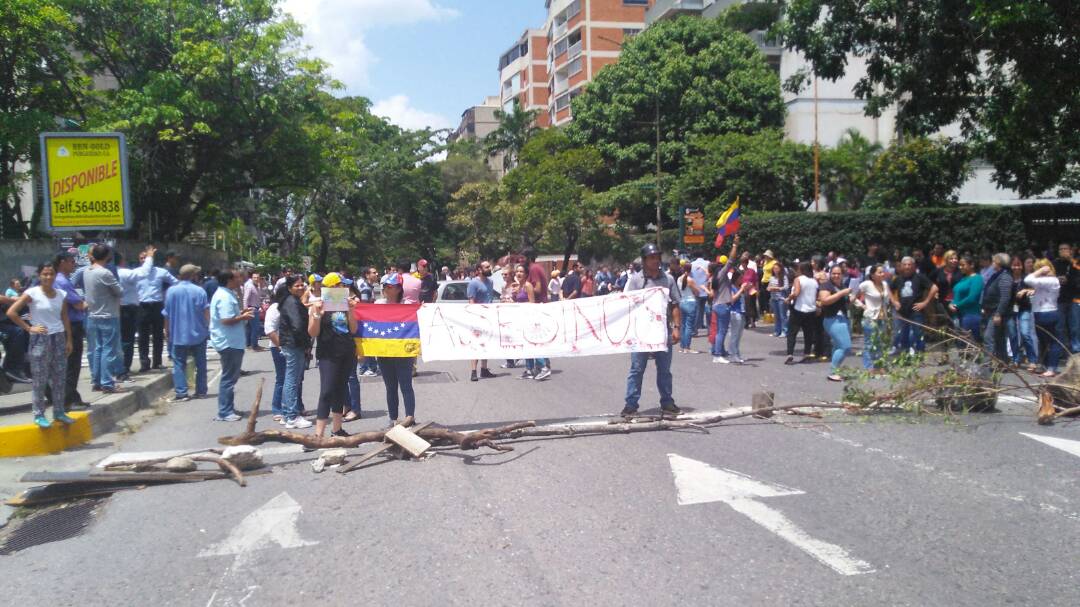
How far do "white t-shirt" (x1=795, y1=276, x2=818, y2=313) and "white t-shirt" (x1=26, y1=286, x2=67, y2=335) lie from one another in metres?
10.8

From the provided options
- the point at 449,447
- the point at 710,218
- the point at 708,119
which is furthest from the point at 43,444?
the point at 708,119

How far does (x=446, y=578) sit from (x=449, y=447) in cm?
330

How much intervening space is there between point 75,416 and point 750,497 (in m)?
7.50

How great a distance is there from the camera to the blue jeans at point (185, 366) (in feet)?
37.2

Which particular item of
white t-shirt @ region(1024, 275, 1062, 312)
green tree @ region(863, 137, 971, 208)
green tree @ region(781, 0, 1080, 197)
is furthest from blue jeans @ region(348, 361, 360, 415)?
green tree @ region(863, 137, 971, 208)

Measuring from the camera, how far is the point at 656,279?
9969 mm

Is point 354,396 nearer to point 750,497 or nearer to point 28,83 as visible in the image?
point 750,497

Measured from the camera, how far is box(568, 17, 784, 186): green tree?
41.6m

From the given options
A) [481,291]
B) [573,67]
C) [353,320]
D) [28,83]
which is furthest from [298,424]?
[573,67]

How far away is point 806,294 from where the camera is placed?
14094 millimetres

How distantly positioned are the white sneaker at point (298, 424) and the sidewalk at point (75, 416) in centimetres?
224

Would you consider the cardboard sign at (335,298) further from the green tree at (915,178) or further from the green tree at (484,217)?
the green tree at (484,217)

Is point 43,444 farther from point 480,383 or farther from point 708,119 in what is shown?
point 708,119

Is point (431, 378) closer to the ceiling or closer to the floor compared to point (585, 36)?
closer to the floor
